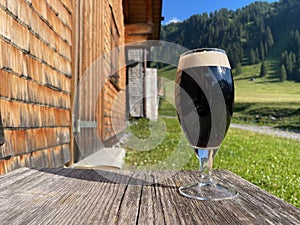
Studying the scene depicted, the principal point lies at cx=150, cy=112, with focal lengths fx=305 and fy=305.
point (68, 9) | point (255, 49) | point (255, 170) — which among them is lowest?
point (255, 170)

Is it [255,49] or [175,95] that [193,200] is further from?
[255,49]

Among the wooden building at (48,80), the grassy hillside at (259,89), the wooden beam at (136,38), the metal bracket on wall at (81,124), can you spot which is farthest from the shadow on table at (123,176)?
the grassy hillside at (259,89)

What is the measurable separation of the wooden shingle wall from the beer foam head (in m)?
0.88

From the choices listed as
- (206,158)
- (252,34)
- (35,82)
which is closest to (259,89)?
(252,34)

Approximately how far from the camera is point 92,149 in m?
3.63

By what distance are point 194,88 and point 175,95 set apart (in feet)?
0.31

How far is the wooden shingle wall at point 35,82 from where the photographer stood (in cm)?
146

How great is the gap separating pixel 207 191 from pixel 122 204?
0.82ft

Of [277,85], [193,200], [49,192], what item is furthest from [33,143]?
[277,85]

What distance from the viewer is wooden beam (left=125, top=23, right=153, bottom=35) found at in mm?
7504

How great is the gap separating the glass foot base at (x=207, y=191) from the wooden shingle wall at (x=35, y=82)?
863 mm

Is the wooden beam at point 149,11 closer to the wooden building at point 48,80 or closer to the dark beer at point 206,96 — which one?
the wooden building at point 48,80

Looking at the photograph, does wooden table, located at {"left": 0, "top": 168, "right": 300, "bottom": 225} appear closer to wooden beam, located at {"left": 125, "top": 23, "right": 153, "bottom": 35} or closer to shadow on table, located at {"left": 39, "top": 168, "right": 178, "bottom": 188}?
shadow on table, located at {"left": 39, "top": 168, "right": 178, "bottom": 188}

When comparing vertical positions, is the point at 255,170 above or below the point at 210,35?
below
